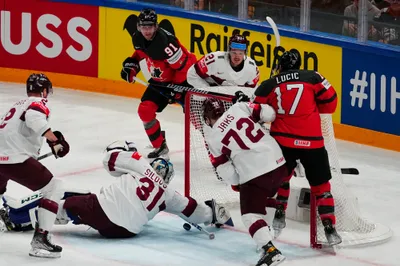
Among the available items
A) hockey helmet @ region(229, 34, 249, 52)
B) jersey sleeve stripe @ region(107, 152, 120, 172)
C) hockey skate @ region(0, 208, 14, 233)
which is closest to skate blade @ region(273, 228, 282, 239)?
jersey sleeve stripe @ region(107, 152, 120, 172)

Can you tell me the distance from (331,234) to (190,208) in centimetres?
88

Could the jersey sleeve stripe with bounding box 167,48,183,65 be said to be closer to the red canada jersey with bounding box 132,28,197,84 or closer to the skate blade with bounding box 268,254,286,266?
the red canada jersey with bounding box 132,28,197,84

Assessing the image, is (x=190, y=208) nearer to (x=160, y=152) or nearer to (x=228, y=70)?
(x=228, y=70)

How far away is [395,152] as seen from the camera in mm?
9000

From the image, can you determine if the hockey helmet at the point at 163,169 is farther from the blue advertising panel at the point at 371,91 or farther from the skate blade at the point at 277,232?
the blue advertising panel at the point at 371,91

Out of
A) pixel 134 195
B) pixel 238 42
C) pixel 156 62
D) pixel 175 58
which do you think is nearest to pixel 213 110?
pixel 134 195

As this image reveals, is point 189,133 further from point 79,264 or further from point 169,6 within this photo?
point 169,6

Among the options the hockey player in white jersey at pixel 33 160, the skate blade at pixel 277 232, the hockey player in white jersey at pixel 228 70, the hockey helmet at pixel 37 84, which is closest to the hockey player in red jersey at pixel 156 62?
the hockey player in white jersey at pixel 228 70

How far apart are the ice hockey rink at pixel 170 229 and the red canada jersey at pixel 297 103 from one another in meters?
0.68

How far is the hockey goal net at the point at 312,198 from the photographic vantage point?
6793 mm

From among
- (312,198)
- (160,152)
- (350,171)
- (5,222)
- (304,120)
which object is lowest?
(160,152)

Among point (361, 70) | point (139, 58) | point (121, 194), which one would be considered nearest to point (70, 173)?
point (139, 58)

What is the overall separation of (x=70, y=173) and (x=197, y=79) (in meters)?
1.21

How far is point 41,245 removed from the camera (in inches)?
252
